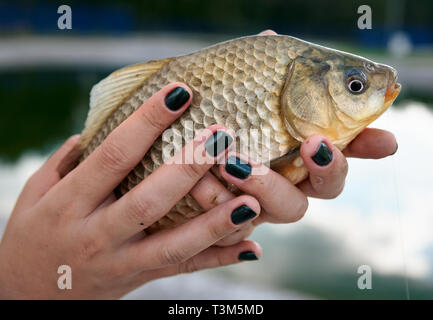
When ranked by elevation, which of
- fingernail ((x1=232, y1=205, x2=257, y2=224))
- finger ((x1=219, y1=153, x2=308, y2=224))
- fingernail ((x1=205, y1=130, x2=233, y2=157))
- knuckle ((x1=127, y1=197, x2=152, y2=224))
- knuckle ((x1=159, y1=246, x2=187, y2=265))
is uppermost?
fingernail ((x1=205, y1=130, x2=233, y2=157))

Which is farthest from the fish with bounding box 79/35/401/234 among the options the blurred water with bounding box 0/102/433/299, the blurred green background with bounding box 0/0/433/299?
the blurred water with bounding box 0/102/433/299

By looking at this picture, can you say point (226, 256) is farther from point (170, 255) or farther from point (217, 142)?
point (217, 142)

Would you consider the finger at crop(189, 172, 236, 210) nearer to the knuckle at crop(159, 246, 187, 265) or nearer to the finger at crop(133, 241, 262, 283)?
the knuckle at crop(159, 246, 187, 265)

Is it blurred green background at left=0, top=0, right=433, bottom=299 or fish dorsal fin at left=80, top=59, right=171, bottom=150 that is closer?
fish dorsal fin at left=80, top=59, right=171, bottom=150

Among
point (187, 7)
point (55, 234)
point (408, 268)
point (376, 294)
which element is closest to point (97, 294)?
point (55, 234)

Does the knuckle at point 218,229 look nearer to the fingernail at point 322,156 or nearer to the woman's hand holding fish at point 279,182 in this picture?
the woman's hand holding fish at point 279,182

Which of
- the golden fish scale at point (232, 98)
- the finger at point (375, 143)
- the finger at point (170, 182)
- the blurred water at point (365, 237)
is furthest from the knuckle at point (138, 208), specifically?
the blurred water at point (365, 237)
